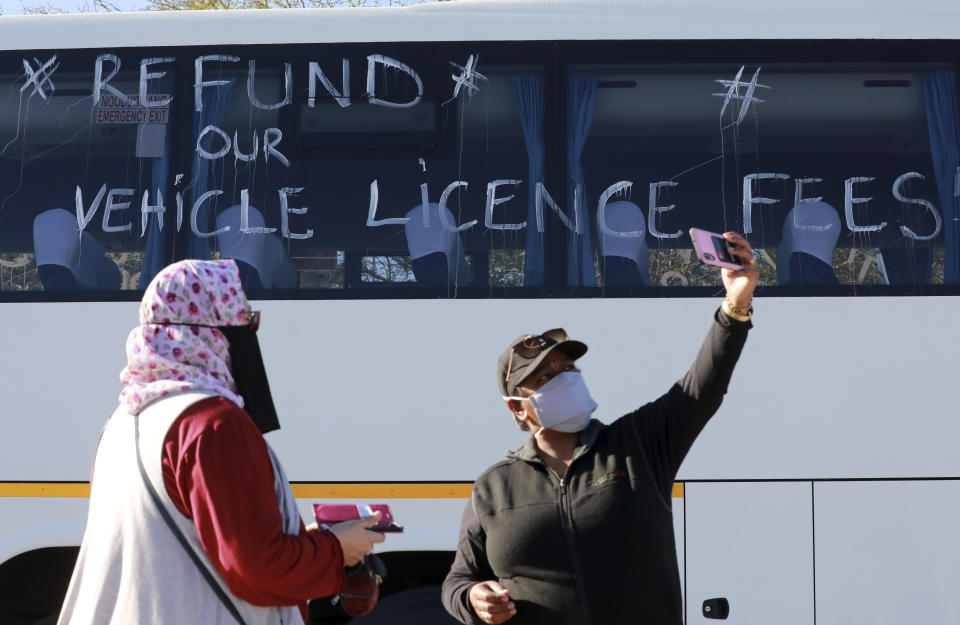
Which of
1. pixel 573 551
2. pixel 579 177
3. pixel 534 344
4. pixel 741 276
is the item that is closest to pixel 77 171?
pixel 579 177

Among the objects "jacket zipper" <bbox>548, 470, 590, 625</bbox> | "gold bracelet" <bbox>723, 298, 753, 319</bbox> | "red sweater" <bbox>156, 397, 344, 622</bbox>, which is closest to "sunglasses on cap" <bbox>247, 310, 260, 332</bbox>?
"red sweater" <bbox>156, 397, 344, 622</bbox>

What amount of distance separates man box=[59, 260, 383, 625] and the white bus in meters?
1.91

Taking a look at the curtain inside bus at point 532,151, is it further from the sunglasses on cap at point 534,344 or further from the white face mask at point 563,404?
the white face mask at point 563,404

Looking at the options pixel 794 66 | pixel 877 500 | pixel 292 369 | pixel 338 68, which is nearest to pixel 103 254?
pixel 292 369

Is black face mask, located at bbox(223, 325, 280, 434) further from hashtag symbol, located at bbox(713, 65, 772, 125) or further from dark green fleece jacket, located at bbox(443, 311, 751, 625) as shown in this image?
hashtag symbol, located at bbox(713, 65, 772, 125)

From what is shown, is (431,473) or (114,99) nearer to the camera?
(431,473)

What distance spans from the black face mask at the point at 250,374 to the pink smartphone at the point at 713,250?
3.63 ft

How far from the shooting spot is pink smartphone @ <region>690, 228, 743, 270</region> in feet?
8.25

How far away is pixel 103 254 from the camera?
14.5ft

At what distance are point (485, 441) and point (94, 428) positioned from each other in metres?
1.66

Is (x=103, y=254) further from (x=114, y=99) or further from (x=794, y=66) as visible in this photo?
(x=794, y=66)

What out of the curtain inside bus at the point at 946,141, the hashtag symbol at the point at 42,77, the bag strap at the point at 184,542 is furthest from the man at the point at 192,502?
the curtain inside bus at the point at 946,141

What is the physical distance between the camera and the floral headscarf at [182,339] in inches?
86.5

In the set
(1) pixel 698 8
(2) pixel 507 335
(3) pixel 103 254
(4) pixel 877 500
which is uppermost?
(1) pixel 698 8
